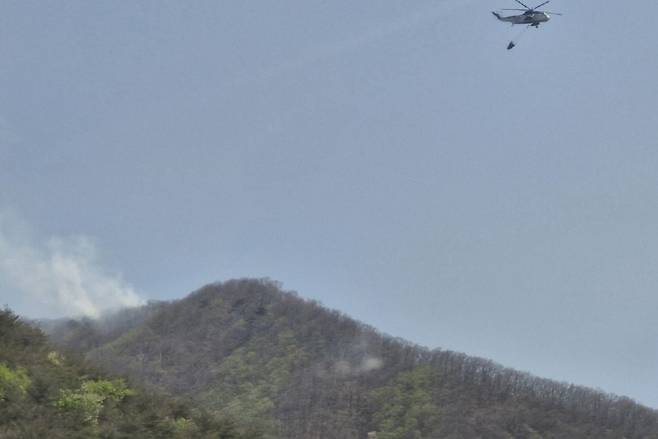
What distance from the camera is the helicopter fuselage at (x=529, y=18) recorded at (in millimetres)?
51656

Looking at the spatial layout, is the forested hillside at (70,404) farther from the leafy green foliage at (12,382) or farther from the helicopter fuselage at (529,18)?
the helicopter fuselage at (529,18)

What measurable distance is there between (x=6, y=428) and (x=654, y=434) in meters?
194

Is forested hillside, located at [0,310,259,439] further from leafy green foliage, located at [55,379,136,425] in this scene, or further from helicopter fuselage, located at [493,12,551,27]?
helicopter fuselage, located at [493,12,551,27]

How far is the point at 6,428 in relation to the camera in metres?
15.5

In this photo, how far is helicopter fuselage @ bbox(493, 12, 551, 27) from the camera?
51.7m

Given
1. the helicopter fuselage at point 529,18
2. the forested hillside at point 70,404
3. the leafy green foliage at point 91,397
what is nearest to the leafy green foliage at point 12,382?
the forested hillside at point 70,404

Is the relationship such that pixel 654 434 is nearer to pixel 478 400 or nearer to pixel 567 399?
pixel 567 399

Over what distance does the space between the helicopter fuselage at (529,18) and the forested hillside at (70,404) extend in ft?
133

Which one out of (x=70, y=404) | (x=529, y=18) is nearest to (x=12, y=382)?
(x=70, y=404)

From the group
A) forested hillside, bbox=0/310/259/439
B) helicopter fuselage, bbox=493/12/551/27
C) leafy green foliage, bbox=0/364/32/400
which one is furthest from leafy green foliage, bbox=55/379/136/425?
helicopter fuselage, bbox=493/12/551/27

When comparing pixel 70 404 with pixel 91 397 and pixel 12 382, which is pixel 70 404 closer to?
pixel 91 397

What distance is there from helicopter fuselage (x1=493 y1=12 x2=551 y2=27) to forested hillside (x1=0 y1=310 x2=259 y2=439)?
40.5 meters

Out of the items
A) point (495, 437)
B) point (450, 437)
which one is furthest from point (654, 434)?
point (450, 437)

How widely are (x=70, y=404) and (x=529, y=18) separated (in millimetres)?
44505
